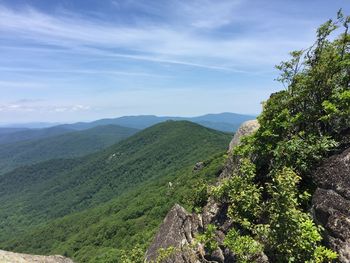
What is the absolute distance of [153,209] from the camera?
155 metres

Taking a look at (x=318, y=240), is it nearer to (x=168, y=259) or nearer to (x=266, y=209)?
(x=266, y=209)

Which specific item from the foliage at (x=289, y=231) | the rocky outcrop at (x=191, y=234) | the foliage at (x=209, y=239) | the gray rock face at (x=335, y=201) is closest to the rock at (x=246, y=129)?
the rocky outcrop at (x=191, y=234)

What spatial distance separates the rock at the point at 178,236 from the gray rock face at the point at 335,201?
6456 millimetres

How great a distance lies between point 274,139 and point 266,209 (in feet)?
15.3

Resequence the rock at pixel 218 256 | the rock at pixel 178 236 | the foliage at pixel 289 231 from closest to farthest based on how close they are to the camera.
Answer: the foliage at pixel 289 231
the rock at pixel 218 256
the rock at pixel 178 236

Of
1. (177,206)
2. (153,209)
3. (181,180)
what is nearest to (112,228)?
(153,209)

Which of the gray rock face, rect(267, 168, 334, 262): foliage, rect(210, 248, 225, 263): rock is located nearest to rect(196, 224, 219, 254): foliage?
rect(210, 248, 225, 263): rock

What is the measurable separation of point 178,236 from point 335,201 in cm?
875

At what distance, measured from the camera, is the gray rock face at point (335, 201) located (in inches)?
468

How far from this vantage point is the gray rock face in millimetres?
11883

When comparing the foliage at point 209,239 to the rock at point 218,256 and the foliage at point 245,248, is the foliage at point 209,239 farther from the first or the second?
the foliage at point 245,248

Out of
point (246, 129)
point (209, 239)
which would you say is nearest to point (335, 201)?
point (209, 239)

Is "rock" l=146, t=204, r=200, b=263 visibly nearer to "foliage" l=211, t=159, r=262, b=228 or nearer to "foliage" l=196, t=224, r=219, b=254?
"foliage" l=196, t=224, r=219, b=254

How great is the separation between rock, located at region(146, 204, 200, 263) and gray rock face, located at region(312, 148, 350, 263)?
6456 mm
